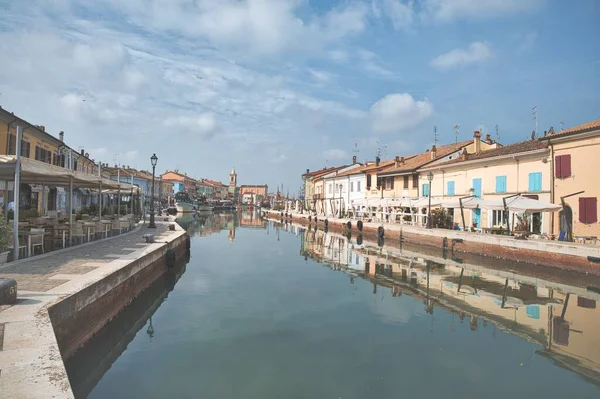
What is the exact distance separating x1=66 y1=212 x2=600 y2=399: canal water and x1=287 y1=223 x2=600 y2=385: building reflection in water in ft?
0.16

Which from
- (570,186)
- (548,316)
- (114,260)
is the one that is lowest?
(548,316)

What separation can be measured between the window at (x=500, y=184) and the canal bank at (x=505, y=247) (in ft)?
16.7

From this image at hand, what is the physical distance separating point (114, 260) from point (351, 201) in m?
42.9

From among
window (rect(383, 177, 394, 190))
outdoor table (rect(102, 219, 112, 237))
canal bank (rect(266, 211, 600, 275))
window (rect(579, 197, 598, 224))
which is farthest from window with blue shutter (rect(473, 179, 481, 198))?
outdoor table (rect(102, 219, 112, 237))

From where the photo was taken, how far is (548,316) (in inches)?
456

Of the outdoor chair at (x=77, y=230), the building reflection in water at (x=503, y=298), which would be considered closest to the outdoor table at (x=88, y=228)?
the outdoor chair at (x=77, y=230)

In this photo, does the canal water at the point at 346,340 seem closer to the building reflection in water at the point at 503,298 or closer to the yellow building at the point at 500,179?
the building reflection in water at the point at 503,298

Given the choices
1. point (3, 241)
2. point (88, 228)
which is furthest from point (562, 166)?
point (3, 241)

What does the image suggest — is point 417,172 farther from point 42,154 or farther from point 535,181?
point 42,154

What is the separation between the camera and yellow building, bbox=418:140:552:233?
23797 mm

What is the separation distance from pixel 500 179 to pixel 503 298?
16051 mm

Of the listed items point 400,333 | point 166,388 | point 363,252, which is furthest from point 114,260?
point 363,252

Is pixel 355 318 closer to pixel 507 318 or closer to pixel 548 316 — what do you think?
pixel 507 318

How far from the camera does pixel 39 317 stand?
5.86m
